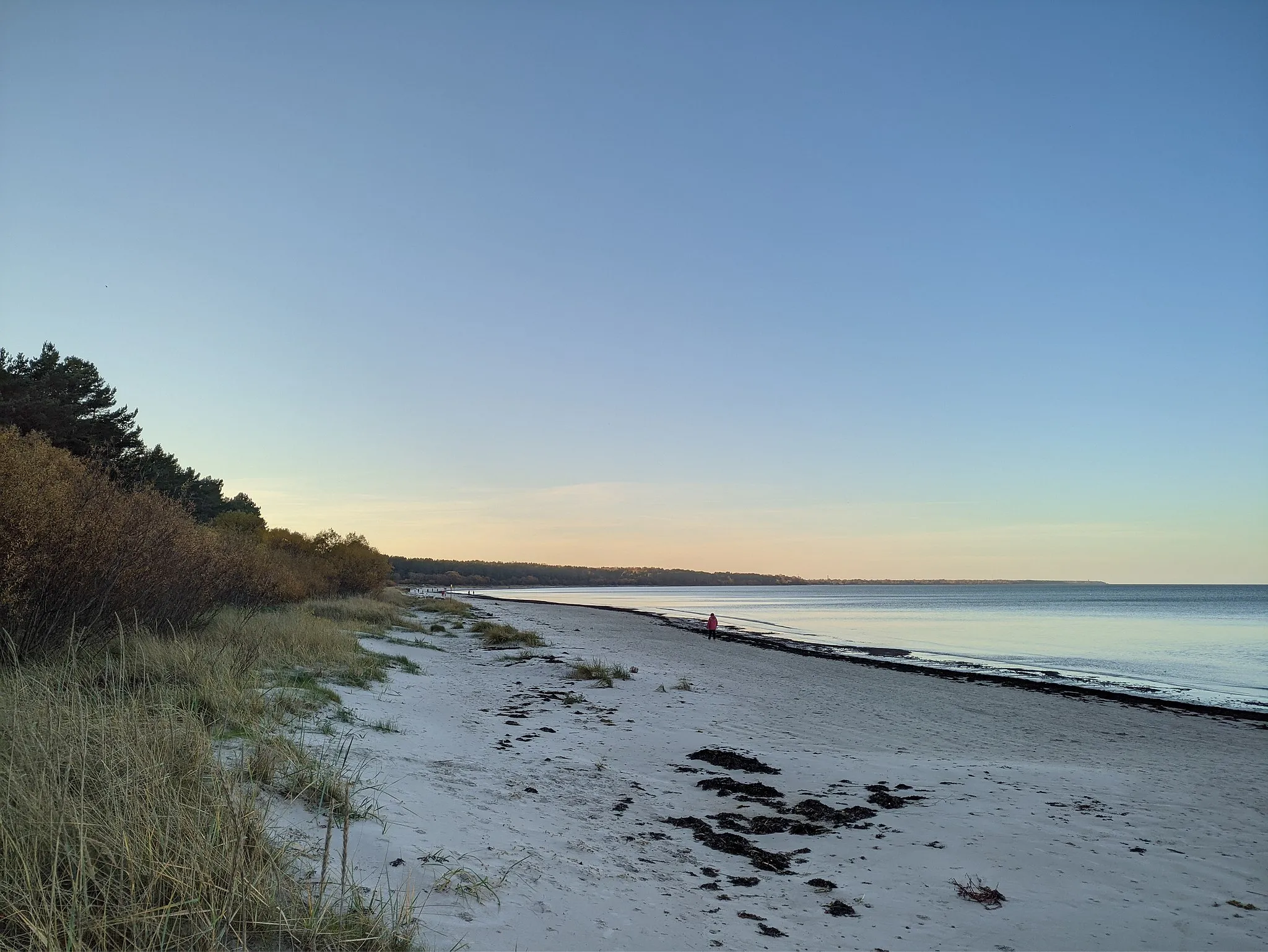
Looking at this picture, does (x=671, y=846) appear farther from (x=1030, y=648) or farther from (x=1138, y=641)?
(x=1138, y=641)

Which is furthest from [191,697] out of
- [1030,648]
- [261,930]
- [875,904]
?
[1030,648]

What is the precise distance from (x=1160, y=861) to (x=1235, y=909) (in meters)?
0.98

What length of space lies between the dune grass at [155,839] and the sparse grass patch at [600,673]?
10.6 metres

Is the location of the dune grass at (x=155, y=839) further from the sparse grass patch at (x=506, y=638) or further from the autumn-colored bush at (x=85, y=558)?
the sparse grass patch at (x=506, y=638)

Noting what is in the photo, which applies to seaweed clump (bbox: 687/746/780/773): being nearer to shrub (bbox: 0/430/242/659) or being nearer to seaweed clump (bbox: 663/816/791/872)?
seaweed clump (bbox: 663/816/791/872)

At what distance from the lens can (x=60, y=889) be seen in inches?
113

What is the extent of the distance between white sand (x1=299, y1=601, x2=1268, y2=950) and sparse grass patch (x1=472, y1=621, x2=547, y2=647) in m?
10.9

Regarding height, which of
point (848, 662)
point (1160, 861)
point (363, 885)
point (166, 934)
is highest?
point (166, 934)

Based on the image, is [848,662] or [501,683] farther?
[848,662]

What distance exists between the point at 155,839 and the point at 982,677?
23.6m

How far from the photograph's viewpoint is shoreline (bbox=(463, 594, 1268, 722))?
16875 millimetres

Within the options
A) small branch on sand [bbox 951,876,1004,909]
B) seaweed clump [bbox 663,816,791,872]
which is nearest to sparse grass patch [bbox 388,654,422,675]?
seaweed clump [bbox 663,816,791,872]

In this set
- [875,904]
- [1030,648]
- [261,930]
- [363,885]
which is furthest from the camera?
[1030,648]

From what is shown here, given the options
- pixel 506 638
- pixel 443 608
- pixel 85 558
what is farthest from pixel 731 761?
pixel 443 608
